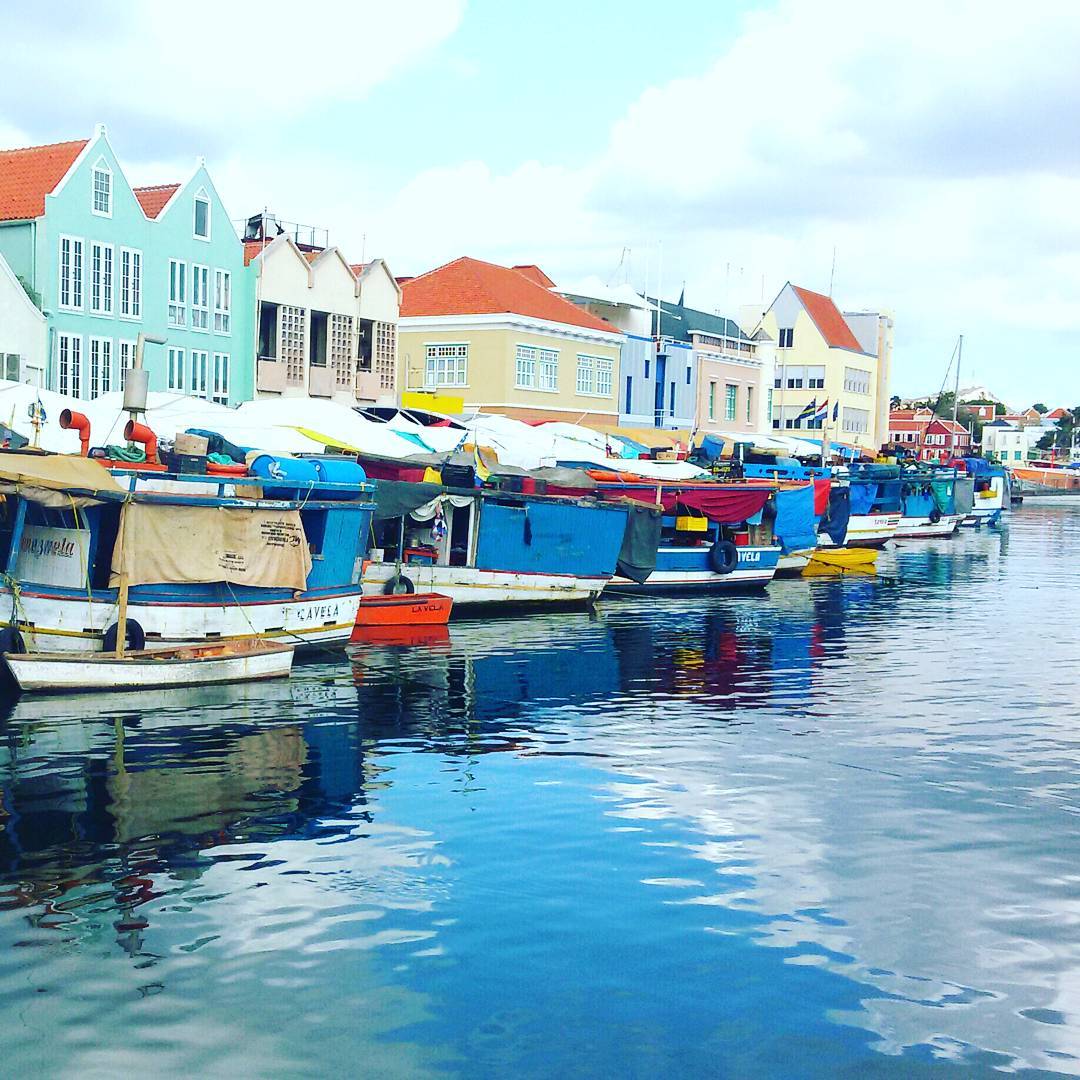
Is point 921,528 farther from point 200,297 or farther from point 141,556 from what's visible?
point 141,556

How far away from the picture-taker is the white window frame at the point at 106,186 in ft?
147

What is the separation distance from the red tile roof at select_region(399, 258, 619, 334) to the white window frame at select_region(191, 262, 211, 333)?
1632 centimetres

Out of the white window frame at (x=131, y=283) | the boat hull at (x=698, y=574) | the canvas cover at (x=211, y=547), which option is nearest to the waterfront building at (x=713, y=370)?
the boat hull at (x=698, y=574)

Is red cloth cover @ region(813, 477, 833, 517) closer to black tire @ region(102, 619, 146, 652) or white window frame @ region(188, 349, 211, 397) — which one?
white window frame @ region(188, 349, 211, 397)

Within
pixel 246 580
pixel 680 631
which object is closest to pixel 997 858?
pixel 246 580

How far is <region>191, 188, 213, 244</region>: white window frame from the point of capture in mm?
49156

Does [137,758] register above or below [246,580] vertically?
below

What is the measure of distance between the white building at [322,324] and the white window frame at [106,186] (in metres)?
7.04

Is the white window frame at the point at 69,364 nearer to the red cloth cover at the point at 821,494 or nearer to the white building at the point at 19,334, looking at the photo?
the white building at the point at 19,334

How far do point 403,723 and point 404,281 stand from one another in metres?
53.0

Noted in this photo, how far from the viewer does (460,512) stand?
3366cm

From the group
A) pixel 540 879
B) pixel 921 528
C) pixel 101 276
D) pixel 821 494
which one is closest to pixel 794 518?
pixel 821 494

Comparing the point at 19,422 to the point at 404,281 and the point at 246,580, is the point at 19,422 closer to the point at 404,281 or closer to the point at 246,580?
the point at 246,580

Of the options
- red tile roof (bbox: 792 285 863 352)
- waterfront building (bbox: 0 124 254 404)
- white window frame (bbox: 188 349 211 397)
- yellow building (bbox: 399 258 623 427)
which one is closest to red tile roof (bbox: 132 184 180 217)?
waterfront building (bbox: 0 124 254 404)
